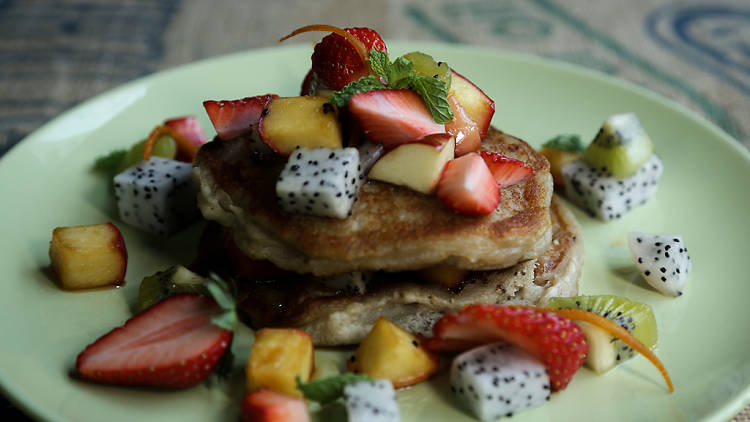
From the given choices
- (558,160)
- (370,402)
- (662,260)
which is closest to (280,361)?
(370,402)

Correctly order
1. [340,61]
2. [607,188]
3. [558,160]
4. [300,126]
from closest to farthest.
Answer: [300,126] < [340,61] < [607,188] < [558,160]

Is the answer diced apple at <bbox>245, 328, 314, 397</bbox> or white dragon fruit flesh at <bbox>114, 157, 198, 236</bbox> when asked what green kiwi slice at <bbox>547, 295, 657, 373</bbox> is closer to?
→ diced apple at <bbox>245, 328, 314, 397</bbox>

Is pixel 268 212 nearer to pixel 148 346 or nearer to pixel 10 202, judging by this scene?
pixel 148 346

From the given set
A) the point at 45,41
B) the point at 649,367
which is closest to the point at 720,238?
the point at 649,367

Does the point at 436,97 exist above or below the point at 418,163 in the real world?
above

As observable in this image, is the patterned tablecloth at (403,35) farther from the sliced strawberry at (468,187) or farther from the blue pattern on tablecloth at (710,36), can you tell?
the sliced strawberry at (468,187)

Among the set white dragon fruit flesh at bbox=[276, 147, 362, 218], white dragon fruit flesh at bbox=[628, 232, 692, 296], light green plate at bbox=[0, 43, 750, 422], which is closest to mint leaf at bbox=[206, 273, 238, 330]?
light green plate at bbox=[0, 43, 750, 422]

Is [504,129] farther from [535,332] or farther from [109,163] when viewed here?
[109,163]
